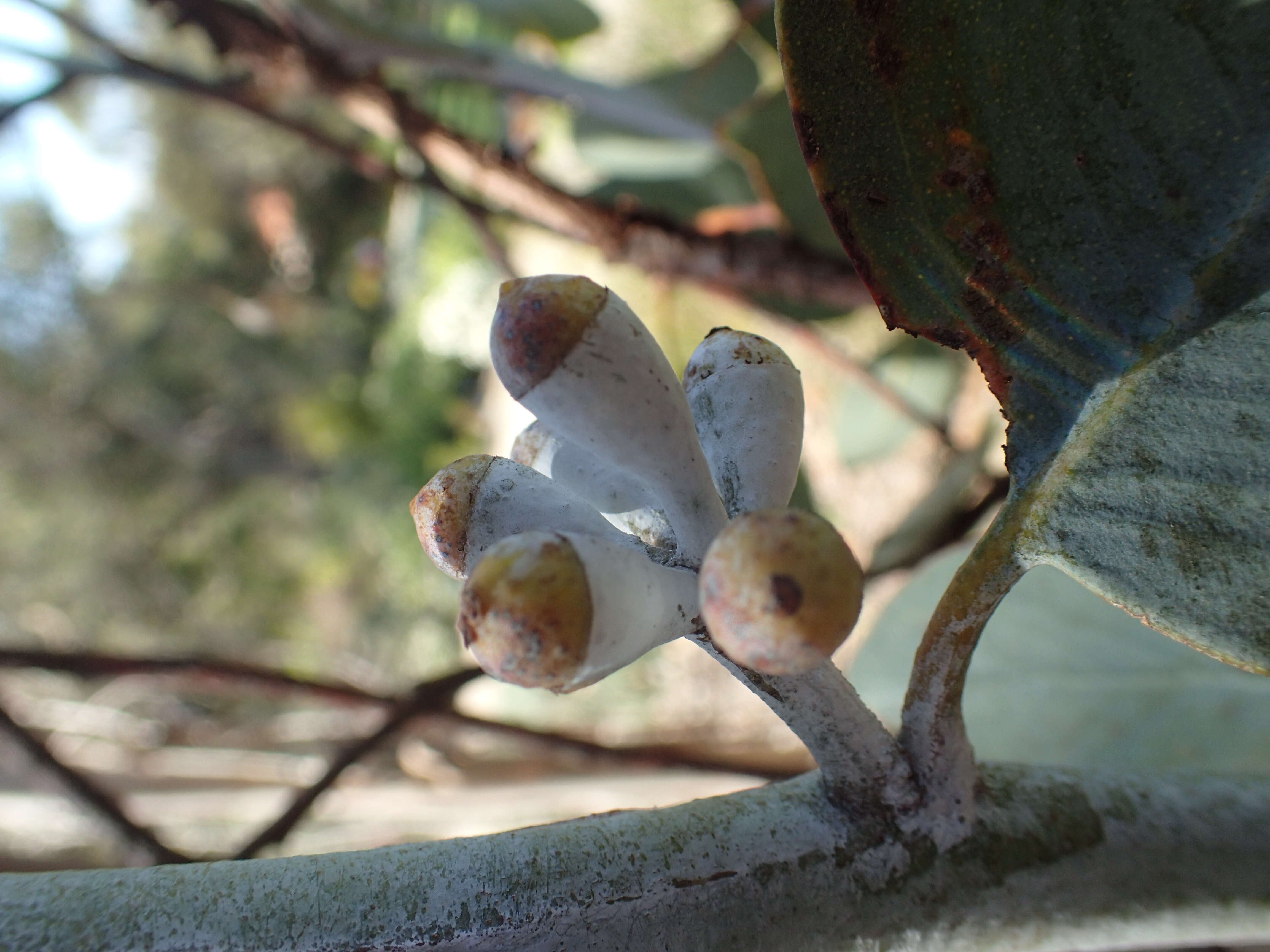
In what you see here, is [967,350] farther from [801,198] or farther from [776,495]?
[801,198]

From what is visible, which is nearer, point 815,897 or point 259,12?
point 815,897

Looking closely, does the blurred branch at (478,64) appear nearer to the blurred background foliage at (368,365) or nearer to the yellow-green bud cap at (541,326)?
the blurred background foliage at (368,365)

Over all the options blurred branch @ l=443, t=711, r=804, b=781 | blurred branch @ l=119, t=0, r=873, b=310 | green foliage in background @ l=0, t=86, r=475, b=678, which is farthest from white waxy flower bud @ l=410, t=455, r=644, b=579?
green foliage in background @ l=0, t=86, r=475, b=678

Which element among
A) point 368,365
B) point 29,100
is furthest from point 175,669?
point 368,365

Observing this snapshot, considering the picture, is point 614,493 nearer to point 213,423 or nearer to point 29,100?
point 29,100

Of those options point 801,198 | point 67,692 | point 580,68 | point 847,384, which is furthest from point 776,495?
point 67,692

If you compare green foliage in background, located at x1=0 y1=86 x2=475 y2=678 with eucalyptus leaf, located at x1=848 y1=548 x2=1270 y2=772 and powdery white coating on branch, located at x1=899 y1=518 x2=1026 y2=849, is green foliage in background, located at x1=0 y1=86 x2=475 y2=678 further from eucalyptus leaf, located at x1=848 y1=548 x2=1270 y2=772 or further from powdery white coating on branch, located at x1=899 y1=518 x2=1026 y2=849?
powdery white coating on branch, located at x1=899 y1=518 x2=1026 y2=849
